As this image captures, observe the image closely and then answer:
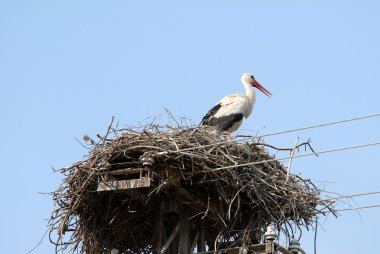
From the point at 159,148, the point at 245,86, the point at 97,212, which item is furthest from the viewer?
the point at 245,86

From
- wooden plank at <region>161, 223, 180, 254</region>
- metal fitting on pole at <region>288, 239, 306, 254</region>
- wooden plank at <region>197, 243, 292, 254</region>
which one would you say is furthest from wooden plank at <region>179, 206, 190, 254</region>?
metal fitting on pole at <region>288, 239, 306, 254</region>

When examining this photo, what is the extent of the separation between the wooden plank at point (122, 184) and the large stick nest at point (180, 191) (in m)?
0.08

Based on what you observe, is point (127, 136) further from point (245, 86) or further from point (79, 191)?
point (245, 86)

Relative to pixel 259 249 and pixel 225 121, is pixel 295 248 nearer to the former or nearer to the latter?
pixel 259 249

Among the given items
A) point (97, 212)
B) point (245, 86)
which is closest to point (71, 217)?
point (97, 212)

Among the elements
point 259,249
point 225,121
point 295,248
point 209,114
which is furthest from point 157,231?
point 209,114

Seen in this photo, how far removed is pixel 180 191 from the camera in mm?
9758

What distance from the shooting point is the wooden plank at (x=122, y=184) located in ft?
30.7

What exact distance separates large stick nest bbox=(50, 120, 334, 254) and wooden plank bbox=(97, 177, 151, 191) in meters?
0.08

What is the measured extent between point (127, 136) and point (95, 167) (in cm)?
56

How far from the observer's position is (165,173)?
9523 mm

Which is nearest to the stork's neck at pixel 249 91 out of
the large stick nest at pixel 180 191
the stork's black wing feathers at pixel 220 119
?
the stork's black wing feathers at pixel 220 119

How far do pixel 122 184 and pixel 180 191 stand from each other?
0.67 metres

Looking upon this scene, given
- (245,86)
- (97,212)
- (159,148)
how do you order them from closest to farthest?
1. (159,148)
2. (97,212)
3. (245,86)
